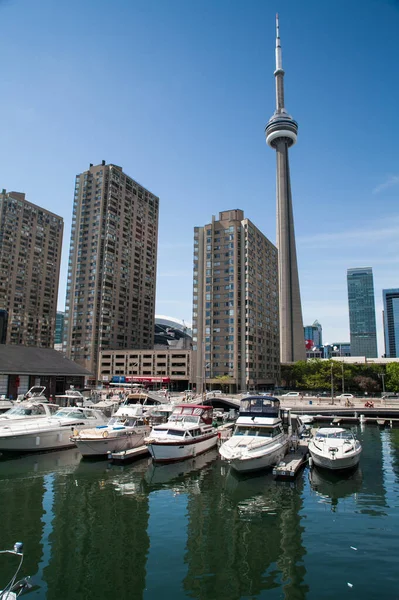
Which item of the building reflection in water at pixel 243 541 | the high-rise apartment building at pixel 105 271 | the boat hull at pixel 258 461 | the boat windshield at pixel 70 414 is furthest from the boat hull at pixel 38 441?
the high-rise apartment building at pixel 105 271

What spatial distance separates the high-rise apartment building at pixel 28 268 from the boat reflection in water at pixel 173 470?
467ft

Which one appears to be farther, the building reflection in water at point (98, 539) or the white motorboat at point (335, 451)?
the white motorboat at point (335, 451)

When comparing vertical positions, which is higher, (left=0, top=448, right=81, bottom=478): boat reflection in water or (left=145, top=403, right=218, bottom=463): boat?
(left=145, top=403, right=218, bottom=463): boat

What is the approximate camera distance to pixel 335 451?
2997 cm

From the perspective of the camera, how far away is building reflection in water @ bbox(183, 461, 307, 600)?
14.0m

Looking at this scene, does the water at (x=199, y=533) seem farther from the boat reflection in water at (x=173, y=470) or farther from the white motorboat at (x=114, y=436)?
the white motorboat at (x=114, y=436)

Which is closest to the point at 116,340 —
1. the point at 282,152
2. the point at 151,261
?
the point at 151,261

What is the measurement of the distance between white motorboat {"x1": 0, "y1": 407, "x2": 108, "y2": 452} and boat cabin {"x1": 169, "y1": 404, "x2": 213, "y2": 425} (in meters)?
8.44

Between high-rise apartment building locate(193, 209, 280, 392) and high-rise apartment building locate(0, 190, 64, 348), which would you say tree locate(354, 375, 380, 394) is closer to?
high-rise apartment building locate(193, 209, 280, 392)

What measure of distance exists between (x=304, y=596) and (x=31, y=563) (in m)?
10.2

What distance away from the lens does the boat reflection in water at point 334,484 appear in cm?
2475

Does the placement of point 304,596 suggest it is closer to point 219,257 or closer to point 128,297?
point 219,257

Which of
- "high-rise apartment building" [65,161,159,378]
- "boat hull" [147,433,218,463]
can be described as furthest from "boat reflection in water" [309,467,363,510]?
"high-rise apartment building" [65,161,159,378]

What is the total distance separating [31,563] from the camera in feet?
49.9
